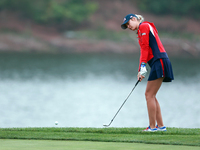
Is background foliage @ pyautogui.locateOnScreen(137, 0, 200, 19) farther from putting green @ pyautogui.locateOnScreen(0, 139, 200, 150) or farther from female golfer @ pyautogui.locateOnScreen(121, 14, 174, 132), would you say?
putting green @ pyautogui.locateOnScreen(0, 139, 200, 150)

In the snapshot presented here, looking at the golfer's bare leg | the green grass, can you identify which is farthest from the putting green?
the golfer's bare leg

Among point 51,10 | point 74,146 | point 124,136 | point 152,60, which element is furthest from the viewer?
point 51,10

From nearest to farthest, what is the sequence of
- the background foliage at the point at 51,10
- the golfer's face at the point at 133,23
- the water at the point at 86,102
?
the golfer's face at the point at 133,23
the water at the point at 86,102
the background foliage at the point at 51,10

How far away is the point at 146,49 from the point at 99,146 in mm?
1702

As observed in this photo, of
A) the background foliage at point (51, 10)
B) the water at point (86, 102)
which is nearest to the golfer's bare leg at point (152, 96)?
the water at point (86, 102)

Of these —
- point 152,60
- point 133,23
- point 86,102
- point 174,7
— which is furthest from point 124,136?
point 174,7

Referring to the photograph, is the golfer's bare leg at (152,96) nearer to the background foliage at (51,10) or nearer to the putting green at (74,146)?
the putting green at (74,146)

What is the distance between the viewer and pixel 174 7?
5503cm

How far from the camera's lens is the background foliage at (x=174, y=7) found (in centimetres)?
5459

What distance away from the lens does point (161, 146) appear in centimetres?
407

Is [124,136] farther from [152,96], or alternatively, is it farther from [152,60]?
[152,60]

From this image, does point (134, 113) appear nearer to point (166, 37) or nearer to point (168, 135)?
point (168, 135)

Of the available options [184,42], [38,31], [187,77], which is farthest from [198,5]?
[187,77]

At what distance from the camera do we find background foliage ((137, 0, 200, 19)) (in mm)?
54594
